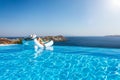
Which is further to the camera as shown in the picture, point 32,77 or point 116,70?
point 116,70

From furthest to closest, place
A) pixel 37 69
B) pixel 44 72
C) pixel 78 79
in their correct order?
pixel 37 69, pixel 44 72, pixel 78 79

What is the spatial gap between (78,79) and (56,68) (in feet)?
6.01

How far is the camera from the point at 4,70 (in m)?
7.22

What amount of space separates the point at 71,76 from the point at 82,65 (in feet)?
6.56

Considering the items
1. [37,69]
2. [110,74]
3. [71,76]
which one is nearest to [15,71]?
[37,69]

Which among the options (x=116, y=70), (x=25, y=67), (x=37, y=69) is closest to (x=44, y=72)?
(x=37, y=69)

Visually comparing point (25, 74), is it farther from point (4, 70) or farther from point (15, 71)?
point (4, 70)

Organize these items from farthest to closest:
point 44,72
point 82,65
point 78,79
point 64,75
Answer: point 82,65, point 44,72, point 64,75, point 78,79

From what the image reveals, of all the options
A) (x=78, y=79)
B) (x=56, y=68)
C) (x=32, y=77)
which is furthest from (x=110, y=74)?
(x=32, y=77)

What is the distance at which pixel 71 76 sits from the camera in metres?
6.40

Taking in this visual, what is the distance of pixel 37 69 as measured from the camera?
750 cm

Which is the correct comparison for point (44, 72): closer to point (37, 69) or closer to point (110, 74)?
point (37, 69)

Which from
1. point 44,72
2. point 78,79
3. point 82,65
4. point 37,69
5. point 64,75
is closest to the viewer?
point 78,79

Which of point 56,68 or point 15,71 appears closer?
point 15,71
